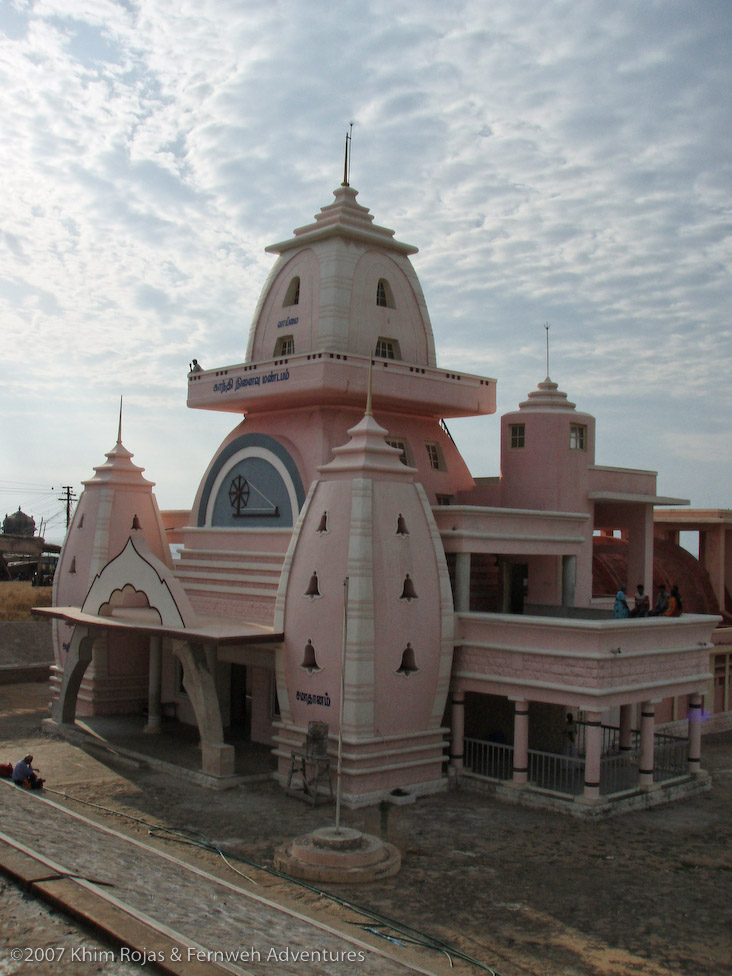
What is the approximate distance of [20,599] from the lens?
166 ft

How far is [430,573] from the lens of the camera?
74.2ft

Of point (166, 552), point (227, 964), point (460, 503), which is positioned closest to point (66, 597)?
point (166, 552)

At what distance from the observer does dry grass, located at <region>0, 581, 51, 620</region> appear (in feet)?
157

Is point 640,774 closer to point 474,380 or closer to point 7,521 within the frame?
point 474,380

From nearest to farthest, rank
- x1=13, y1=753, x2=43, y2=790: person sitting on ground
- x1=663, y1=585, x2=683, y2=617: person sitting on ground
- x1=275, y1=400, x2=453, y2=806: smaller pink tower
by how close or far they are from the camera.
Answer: x1=13, y1=753, x2=43, y2=790: person sitting on ground, x1=275, y1=400, x2=453, y2=806: smaller pink tower, x1=663, y1=585, x2=683, y2=617: person sitting on ground

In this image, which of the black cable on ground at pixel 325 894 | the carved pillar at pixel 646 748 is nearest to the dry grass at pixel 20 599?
the black cable on ground at pixel 325 894

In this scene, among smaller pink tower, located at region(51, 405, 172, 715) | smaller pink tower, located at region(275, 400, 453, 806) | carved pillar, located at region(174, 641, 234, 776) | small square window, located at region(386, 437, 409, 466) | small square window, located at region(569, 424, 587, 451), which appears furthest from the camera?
smaller pink tower, located at region(51, 405, 172, 715)

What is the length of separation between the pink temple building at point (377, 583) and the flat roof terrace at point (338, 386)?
0.24ft

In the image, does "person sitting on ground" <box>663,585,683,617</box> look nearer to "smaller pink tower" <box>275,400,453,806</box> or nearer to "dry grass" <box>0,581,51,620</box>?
"smaller pink tower" <box>275,400,453,806</box>

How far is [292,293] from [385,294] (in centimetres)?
279

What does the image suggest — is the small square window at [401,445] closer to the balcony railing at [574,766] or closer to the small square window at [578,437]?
the small square window at [578,437]

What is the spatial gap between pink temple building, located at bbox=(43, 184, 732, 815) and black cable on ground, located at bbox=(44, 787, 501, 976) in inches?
122

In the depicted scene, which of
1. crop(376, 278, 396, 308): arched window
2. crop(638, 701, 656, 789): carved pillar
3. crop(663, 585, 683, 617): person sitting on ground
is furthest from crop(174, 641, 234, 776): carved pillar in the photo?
crop(376, 278, 396, 308): arched window

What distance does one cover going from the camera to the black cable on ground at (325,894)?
44.0 feet
